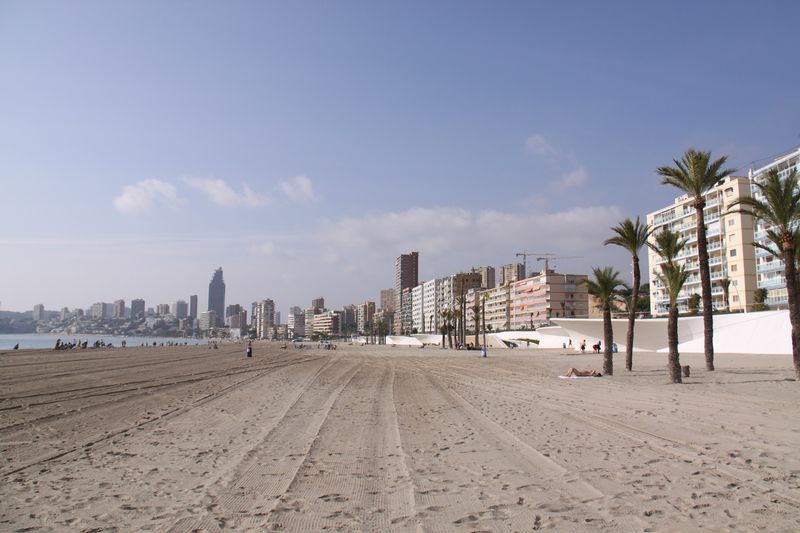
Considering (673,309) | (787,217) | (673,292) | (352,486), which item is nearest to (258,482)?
(352,486)

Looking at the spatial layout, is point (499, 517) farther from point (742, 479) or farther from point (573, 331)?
point (573, 331)

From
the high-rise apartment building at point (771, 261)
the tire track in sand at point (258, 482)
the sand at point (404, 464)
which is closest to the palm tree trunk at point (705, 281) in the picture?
the sand at point (404, 464)

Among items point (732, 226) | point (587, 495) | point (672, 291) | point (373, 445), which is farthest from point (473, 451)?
point (732, 226)

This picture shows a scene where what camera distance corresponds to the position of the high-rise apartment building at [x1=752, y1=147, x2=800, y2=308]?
197ft

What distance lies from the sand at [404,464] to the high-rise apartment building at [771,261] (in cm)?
5688

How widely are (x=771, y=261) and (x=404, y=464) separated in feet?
233

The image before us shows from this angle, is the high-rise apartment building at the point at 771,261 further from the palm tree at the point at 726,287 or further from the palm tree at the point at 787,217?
the palm tree at the point at 787,217

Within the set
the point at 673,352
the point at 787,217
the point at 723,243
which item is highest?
the point at 723,243

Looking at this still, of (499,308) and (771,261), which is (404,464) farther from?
(499,308)

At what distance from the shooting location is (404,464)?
7910mm

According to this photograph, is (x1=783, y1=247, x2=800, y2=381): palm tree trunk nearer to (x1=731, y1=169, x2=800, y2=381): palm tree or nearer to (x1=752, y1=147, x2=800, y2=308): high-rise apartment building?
(x1=731, y1=169, x2=800, y2=381): palm tree

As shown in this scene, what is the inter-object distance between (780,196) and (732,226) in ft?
194

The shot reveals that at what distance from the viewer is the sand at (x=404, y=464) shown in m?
5.52

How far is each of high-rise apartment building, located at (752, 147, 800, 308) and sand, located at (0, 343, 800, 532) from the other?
56879 mm
